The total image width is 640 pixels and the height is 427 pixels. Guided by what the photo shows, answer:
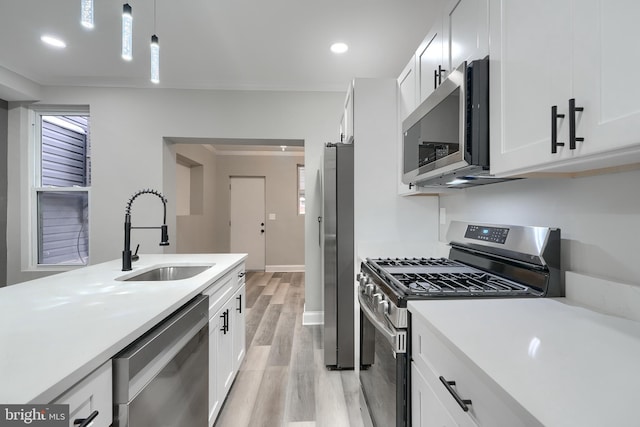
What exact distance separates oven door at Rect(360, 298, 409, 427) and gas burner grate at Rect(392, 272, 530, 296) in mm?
201

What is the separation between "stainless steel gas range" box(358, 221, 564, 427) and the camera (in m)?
1.10

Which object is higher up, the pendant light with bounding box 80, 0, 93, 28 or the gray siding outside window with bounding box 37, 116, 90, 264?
the pendant light with bounding box 80, 0, 93, 28

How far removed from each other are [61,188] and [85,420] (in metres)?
3.60

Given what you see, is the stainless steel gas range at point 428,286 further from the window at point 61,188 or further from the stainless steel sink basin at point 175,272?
the window at point 61,188

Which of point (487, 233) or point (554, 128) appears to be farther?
point (487, 233)

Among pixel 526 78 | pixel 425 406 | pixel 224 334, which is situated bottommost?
pixel 224 334

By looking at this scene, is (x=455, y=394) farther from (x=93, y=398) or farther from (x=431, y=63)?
(x=431, y=63)

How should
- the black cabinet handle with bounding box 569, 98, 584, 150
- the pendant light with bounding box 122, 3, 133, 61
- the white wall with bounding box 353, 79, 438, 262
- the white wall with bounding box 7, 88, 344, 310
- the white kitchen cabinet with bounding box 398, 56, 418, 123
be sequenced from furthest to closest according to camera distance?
the white wall with bounding box 7, 88, 344, 310
the white wall with bounding box 353, 79, 438, 262
the white kitchen cabinet with bounding box 398, 56, 418, 123
the pendant light with bounding box 122, 3, 133, 61
the black cabinet handle with bounding box 569, 98, 584, 150

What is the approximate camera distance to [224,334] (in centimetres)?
181

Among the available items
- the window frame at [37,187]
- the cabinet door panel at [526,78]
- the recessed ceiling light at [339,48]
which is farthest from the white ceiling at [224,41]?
the cabinet door panel at [526,78]

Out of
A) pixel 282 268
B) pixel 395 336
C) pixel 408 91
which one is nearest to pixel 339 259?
pixel 395 336

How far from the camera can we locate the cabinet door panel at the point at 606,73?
65 cm

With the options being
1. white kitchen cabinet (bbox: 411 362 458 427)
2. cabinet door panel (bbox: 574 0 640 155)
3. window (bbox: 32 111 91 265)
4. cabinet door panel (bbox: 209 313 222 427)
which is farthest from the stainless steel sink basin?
window (bbox: 32 111 91 265)

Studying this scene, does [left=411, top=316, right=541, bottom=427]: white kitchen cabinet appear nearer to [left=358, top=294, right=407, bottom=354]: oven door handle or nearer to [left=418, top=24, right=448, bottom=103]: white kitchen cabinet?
[left=358, top=294, right=407, bottom=354]: oven door handle
